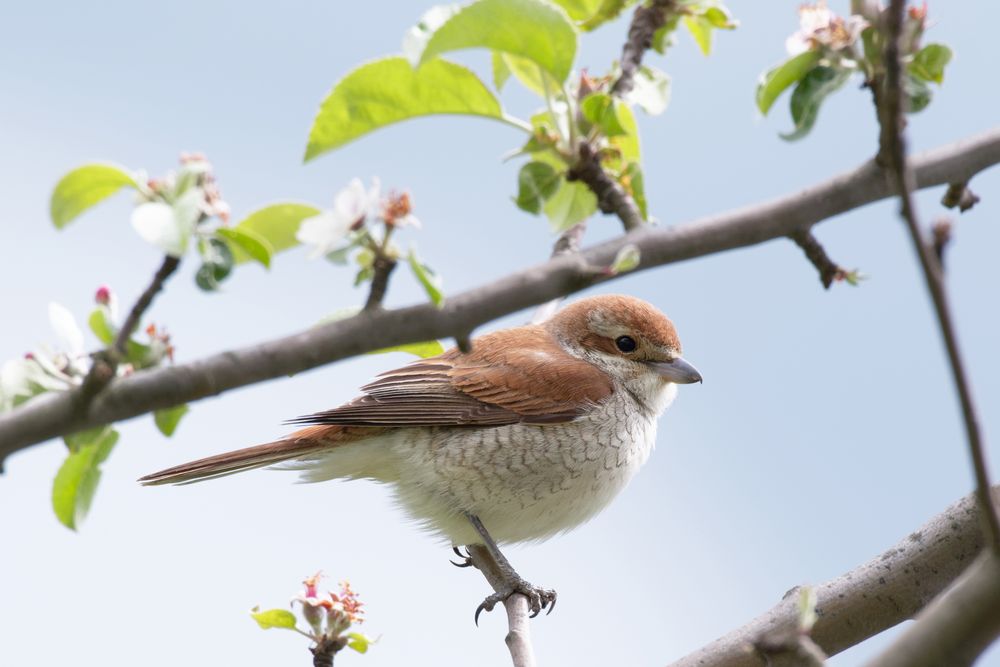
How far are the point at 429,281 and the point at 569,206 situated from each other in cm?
75

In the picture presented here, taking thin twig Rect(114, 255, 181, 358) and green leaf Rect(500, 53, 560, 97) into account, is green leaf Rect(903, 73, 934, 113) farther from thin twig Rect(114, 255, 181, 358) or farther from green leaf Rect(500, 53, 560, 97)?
thin twig Rect(114, 255, 181, 358)

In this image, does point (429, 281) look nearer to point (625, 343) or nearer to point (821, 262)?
point (821, 262)

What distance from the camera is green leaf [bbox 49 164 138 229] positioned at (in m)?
1.60

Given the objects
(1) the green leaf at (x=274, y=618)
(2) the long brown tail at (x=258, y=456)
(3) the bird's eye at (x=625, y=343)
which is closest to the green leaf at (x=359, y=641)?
(1) the green leaf at (x=274, y=618)

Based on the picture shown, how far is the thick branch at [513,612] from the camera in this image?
2.80m

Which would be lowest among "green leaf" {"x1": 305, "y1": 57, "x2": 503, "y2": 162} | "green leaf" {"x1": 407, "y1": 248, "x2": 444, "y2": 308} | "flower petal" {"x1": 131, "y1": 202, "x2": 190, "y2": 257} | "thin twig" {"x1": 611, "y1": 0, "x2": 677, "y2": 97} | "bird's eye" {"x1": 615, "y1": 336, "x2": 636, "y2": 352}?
"green leaf" {"x1": 407, "y1": 248, "x2": 444, "y2": 308}

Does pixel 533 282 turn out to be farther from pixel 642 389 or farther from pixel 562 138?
pixel 642 389

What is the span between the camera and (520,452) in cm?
370

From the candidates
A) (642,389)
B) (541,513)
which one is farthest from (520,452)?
(642,389)

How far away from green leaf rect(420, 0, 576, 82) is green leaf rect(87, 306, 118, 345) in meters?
0.63

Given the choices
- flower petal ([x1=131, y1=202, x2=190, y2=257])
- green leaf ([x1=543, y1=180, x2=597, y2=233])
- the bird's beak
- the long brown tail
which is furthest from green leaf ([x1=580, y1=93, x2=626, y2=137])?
the bird's beak

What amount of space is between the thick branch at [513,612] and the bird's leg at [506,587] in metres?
0.02

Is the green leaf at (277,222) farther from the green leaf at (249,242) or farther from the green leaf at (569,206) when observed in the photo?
the green leaf at (569,206)

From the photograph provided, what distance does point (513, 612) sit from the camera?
3264 mm
